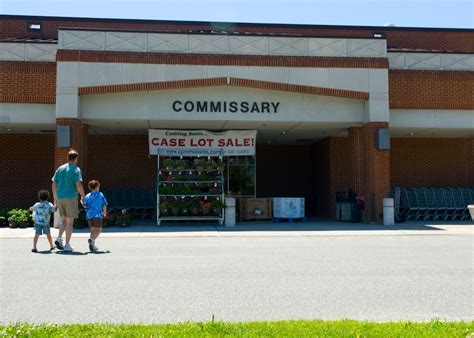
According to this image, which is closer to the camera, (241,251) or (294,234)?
A: (241,251)

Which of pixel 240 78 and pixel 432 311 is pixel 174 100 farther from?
pixel 432 311

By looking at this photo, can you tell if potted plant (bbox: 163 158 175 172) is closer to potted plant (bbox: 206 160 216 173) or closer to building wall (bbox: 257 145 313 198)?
potted plant (bbox: 206 160 216 173)

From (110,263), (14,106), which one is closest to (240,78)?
(14,106)

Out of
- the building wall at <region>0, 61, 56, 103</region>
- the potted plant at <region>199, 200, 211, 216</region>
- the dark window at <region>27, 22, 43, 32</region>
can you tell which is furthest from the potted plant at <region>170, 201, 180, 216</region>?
the dark window at <region>27, 22, 43, 32</region>

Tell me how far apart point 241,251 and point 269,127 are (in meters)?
9.57

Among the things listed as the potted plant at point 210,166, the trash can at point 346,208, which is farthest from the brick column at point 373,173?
the potted plant at point 210,166

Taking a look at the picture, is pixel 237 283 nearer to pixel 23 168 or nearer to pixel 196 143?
pixel 196 143

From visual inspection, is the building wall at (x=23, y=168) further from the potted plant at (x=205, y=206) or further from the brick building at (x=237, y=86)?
the potted plant at (x=205, y=206)

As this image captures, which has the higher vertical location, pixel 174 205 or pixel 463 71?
pixel 463 71

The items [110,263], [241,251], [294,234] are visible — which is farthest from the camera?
[294,234]

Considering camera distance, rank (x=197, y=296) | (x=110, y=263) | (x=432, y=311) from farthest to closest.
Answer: (x=110, y=263), (x=197, y=296), (x=432, y=311)

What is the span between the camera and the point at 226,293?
6.30 metres

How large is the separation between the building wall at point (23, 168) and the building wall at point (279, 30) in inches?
263

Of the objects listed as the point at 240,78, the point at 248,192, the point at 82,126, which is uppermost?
the point at 240,78
